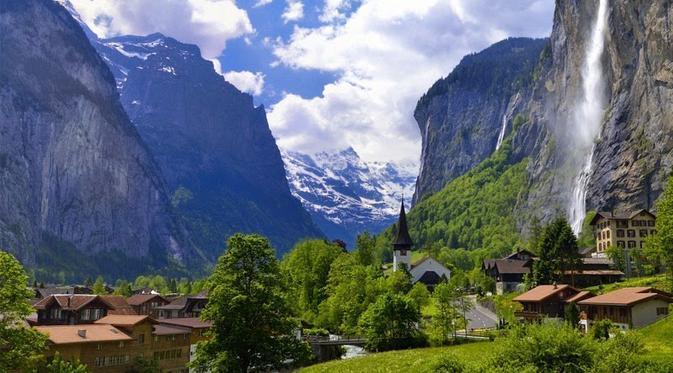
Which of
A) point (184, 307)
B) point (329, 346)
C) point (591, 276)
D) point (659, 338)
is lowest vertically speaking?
point (329, 346)

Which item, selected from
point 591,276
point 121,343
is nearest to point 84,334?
point 121,343

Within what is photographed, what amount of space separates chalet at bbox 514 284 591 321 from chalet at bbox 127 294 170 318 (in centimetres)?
7669

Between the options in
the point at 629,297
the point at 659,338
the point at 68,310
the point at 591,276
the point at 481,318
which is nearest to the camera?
the point at 659,338

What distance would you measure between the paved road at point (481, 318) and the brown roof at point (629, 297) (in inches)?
788

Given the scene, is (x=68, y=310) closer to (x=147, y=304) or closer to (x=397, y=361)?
(x=147, y=304)

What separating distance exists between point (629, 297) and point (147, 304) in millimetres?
95629

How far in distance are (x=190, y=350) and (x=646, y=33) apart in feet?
437

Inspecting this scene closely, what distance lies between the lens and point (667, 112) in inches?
5979

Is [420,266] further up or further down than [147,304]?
further up

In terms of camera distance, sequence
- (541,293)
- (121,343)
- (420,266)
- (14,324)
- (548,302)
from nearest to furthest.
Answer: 1. (14,324)
2. (121,343)
3. (548,302)
4. (541,293)
5. (420,266)

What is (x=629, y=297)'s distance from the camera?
72.6m

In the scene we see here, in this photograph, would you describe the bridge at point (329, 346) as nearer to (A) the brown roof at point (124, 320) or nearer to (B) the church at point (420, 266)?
(A) the brown roof at point (124, 320)

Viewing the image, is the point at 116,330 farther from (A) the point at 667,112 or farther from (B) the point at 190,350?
(A) the point at 667,112

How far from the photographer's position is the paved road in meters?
100
